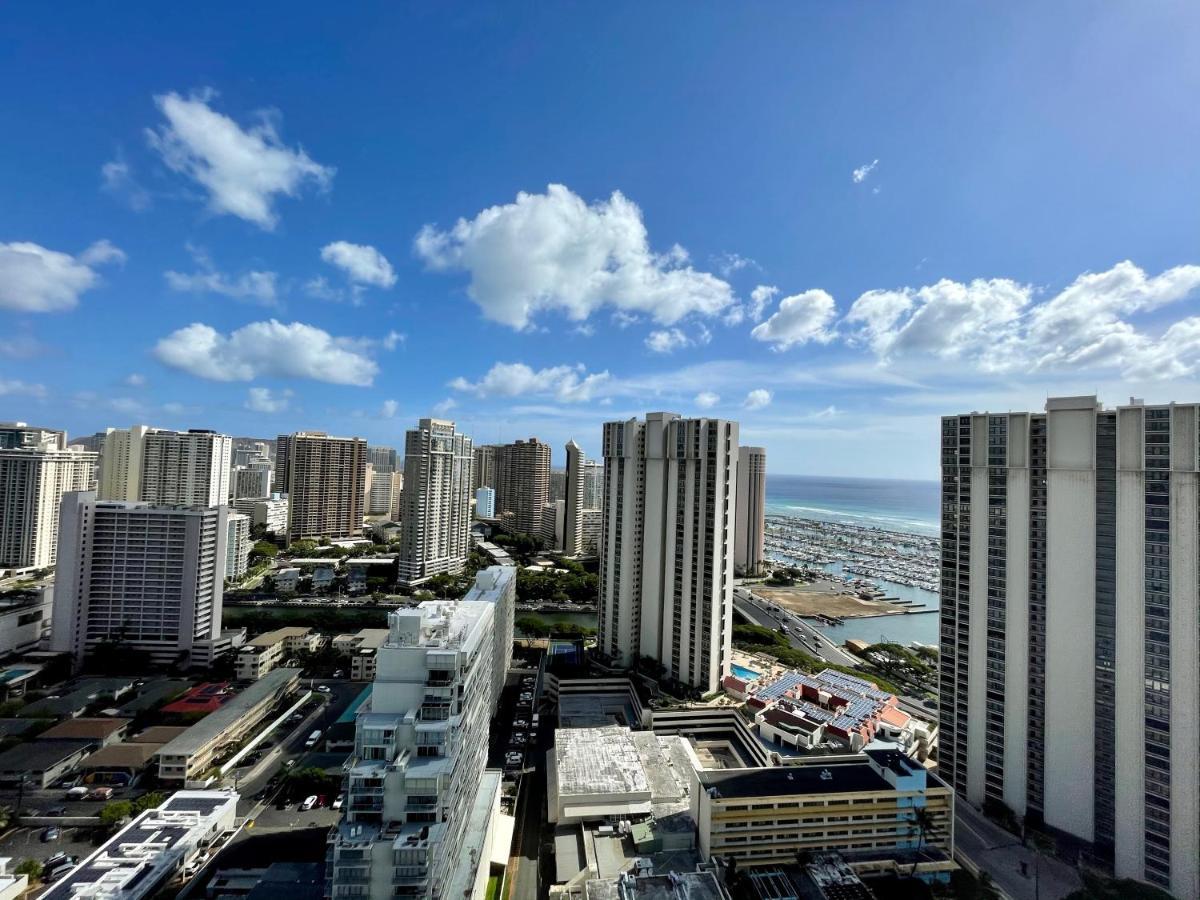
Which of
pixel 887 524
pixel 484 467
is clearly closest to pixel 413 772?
pixel 484 467

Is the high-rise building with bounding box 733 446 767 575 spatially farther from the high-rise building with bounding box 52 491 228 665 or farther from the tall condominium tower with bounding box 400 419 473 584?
the high-rise building with bounding box 52 491 228 665

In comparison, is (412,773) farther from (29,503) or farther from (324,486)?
(324,486)

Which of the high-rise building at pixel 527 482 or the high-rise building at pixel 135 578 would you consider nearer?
the high-rise building at pixel 135 578

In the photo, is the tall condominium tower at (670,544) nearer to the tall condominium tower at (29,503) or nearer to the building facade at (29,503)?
the tall condominium tower at (29,503)

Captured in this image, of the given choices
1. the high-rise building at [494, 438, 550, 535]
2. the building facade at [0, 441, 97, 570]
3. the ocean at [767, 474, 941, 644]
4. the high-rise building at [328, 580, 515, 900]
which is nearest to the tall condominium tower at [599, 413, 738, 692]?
the high-rise building at [328, 580, 515, 900]

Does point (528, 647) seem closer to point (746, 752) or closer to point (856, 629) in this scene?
point (746, 752)

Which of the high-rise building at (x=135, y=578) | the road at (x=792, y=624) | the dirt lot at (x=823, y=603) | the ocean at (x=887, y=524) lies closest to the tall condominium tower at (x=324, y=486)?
the high-rise building at (x=135, y=578)
